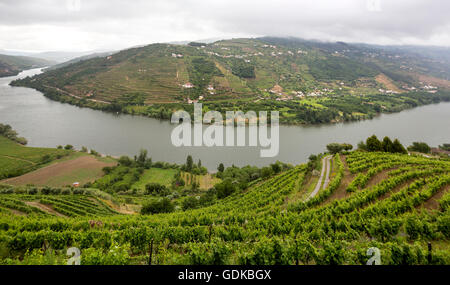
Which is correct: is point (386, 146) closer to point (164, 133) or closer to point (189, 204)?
point (189, 204)

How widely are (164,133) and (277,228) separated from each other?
113 feet

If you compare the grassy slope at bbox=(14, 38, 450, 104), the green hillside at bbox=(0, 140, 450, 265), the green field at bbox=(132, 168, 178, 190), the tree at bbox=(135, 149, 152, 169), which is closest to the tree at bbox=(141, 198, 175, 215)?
the green hillside at bbox=(0, 140, 450, 265)

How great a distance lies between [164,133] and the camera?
39125 mm

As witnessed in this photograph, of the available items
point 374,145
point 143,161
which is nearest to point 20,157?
point 143,161

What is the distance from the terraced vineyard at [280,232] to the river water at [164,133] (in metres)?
17.9

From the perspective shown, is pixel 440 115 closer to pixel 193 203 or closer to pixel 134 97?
pixel 193 203

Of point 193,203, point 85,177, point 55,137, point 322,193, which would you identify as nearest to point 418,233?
point 322,193

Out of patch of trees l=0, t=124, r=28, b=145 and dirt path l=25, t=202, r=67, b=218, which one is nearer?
dirt path l=25, t=202, r=67, b=218

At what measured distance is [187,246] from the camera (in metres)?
6.39

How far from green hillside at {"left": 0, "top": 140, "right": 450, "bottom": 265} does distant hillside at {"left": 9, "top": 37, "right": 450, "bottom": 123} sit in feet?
114

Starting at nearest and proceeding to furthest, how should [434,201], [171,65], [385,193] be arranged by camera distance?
[434,201], [385,193], [171,65]

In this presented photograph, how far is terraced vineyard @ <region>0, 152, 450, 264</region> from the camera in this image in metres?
4.91

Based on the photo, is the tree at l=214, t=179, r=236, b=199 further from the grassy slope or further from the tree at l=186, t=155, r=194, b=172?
the grassy slope
